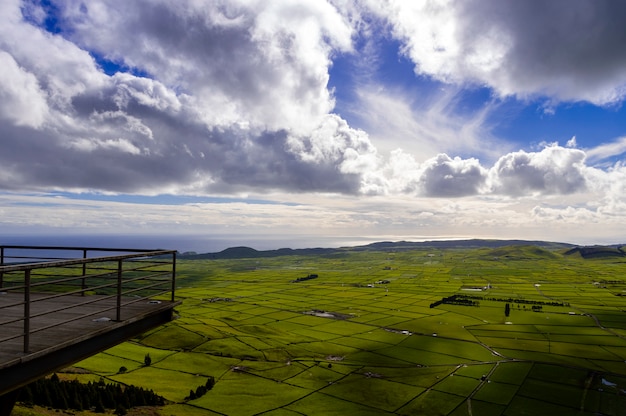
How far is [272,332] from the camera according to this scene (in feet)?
288

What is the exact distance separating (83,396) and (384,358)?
48605mm

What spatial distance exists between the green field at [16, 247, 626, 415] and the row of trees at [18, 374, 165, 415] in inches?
133

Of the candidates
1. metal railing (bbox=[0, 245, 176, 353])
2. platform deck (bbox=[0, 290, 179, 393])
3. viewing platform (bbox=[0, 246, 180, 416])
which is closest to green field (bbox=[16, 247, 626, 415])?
metal railing (bbox=[0, 245, 176, 353])

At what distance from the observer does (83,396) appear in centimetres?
3753

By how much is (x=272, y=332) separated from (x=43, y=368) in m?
82.9

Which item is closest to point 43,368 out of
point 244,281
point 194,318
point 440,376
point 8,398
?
point 8,398

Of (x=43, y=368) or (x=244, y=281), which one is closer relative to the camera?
(x=43, y=368)

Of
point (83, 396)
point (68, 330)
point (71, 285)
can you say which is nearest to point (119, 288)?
point (68, 330)

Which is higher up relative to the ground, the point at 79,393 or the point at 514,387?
the point at 79,393

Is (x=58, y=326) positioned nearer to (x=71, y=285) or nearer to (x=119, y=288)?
(x=119, y=288)

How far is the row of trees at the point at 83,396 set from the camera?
1266 inches

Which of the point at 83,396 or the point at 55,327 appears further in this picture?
the point at 83,396

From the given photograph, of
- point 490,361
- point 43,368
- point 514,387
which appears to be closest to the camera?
point 43,368

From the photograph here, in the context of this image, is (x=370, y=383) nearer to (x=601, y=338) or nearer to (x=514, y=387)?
(x=514, y=387)
